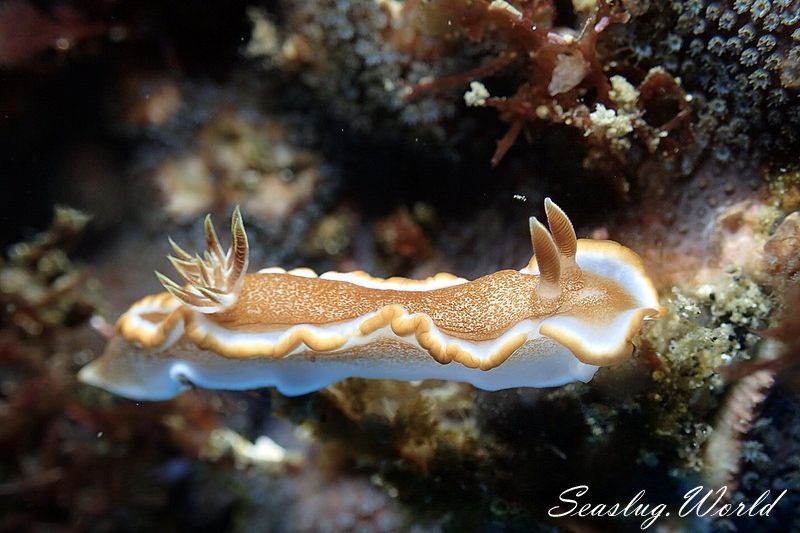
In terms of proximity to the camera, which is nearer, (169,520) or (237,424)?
(237,424)

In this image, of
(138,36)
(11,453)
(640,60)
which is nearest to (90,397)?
(11,453)

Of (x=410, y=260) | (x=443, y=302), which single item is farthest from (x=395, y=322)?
(x=410, y=260)

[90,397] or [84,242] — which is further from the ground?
[84,242]

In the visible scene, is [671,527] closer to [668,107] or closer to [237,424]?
[668,107]

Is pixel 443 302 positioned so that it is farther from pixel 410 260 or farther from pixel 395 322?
pixel 410 260

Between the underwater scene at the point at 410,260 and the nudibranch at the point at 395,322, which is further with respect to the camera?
the underwater scene at the point at 410,260

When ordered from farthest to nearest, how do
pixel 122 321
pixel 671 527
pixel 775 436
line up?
pixel 122 321 < pixel 671 527 < pixel 775 436
